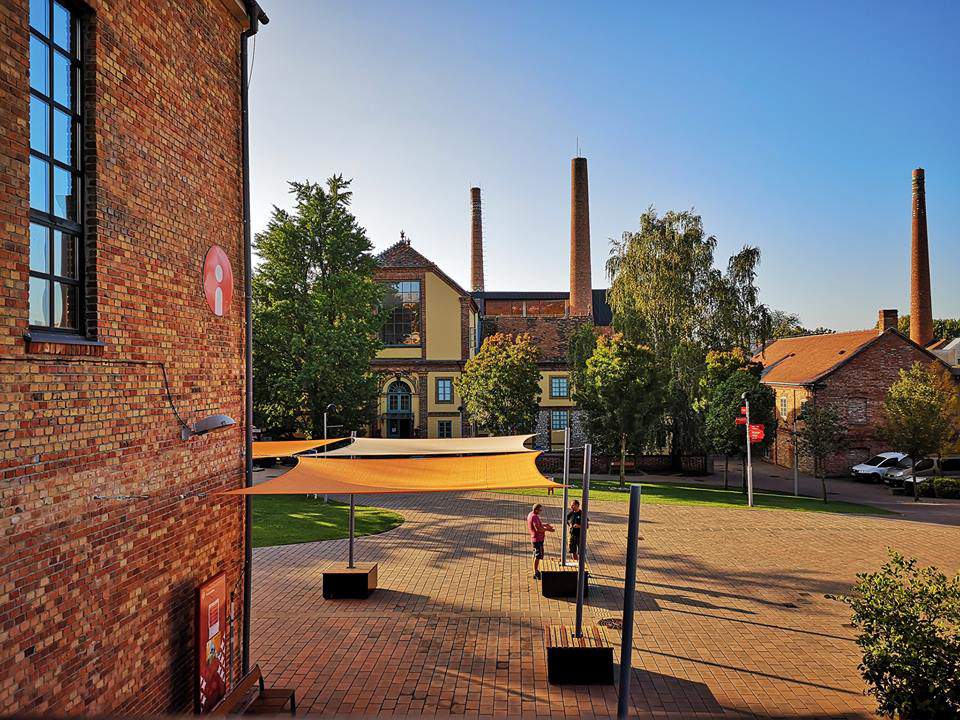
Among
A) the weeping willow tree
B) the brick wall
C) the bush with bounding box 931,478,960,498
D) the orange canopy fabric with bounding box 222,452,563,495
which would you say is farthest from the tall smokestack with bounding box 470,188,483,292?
the orange canopy fabric with bounding box 222,452,563,495

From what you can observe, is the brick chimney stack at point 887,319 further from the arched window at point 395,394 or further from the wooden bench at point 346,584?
the wooden bench at point 346,584

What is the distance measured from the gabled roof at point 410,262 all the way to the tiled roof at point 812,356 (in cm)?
1769

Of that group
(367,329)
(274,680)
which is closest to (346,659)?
(274,680)

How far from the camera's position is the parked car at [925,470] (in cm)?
2902

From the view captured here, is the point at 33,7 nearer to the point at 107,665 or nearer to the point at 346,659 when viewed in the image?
the point at 107,665

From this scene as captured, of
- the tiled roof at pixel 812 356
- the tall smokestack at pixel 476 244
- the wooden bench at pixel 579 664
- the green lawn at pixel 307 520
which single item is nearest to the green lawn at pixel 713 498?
the green lawn at pixel 307 520

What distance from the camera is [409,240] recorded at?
40.0 meters

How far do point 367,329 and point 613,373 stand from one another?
9827 mm

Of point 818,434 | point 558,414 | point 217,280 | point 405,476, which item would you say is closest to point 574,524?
point 405,476

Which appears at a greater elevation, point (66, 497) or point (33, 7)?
point (33, 7)

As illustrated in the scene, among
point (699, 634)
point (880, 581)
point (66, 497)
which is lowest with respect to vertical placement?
point (699, 634)

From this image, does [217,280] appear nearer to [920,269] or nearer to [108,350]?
[108,350]

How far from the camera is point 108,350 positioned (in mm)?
5340

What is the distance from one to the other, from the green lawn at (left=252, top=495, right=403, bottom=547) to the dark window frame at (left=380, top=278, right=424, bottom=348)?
1619 cm
